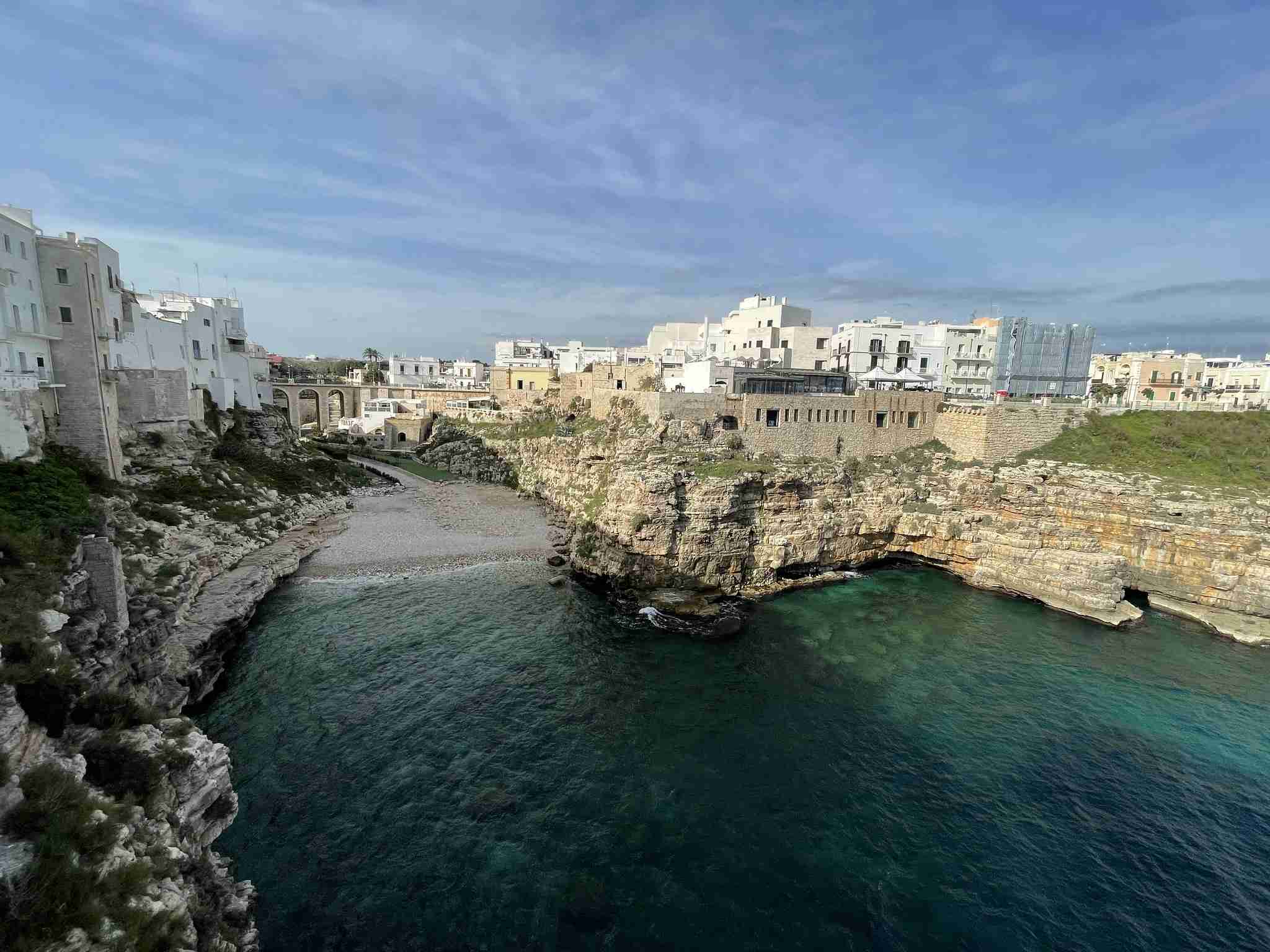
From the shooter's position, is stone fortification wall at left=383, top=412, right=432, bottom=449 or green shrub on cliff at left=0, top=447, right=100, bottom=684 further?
stone fortification wall at left=383, top=412, right=432, bottom=449

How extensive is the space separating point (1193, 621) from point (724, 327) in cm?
5174

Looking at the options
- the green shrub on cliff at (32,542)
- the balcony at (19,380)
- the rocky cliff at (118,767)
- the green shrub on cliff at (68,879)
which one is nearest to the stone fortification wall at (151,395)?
the balcony at (19,380)

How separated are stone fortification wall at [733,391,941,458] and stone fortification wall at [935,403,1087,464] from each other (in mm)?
2651

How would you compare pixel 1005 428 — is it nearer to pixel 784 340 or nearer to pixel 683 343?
pixel 784 340

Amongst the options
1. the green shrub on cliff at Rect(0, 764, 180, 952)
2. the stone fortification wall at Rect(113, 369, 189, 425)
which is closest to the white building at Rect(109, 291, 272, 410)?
the stone fortification wall at Rect(113, 369, 189, 425)

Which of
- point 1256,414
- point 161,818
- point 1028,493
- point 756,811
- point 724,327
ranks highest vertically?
point 724,327

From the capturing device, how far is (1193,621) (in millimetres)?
33750

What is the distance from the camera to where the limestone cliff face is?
34062 mm

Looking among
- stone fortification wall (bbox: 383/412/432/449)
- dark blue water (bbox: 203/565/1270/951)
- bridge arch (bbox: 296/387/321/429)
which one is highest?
bridge arch (bbox: 296/387/321/429)

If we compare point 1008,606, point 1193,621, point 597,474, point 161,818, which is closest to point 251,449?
point 597,474

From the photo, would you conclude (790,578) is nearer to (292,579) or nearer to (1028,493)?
(1028,493)

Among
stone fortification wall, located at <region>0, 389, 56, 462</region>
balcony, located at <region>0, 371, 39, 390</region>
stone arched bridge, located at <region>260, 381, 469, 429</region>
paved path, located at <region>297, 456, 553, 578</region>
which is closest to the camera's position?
stone fortification wall, located at <region>0, 389, 56, 462</region>

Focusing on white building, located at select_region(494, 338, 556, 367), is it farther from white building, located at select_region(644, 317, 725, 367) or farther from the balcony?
the balcony

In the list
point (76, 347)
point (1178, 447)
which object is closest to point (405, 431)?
point (76, 347)
